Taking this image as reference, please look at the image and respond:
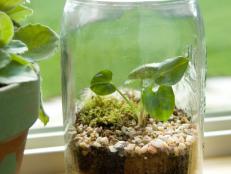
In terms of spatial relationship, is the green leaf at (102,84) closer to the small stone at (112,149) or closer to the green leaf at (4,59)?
the small stone at (112,149)

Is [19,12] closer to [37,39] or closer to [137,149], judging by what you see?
[37,39]

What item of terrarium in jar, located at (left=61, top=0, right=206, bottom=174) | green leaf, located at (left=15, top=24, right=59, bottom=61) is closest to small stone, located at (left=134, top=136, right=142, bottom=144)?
terrarium in jar, located at (left=61, top=0, right=206, bottom=174)

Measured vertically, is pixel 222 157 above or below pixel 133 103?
below

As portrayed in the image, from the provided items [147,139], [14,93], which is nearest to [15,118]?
[14,93]

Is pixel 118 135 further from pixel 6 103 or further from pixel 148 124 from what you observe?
pixel 6 103

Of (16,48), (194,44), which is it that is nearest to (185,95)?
(194,44)

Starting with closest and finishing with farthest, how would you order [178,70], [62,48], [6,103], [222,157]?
[6,103]
[178,70]
[62,48]
[222,157]
